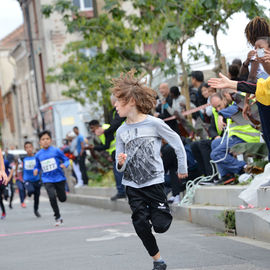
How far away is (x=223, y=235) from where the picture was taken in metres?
9.04

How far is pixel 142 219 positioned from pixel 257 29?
6.69ft

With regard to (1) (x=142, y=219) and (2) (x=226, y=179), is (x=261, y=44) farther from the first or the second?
(2) (x=226, y=179)

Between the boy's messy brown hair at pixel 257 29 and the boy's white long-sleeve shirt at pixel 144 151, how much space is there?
3.82ft

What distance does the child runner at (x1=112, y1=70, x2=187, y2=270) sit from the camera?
6.71 metres

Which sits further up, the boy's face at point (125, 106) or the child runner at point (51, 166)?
the boy's face at point (125, 106)

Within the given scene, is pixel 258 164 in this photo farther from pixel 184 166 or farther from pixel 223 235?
pixel 184 166

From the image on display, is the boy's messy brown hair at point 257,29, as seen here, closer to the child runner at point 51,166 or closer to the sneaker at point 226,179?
the sneaker at point 226,179

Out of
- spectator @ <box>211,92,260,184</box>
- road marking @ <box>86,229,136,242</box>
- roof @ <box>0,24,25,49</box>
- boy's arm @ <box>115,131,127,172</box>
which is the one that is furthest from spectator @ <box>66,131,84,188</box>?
roof @ <box>0,24,25,49</box>

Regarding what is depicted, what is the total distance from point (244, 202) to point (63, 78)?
2068 centimetres

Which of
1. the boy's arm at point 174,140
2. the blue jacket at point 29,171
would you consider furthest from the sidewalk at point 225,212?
the blue jacket at point 29,171

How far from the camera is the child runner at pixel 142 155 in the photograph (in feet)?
22.0

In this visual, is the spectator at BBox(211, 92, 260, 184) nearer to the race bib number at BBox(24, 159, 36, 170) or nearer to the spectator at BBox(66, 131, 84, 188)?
the race bib number at BBox(24, 159, 36, 170)

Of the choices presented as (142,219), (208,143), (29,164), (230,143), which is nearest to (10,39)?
(29,164)

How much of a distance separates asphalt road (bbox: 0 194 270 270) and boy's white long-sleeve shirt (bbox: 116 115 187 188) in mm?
856
